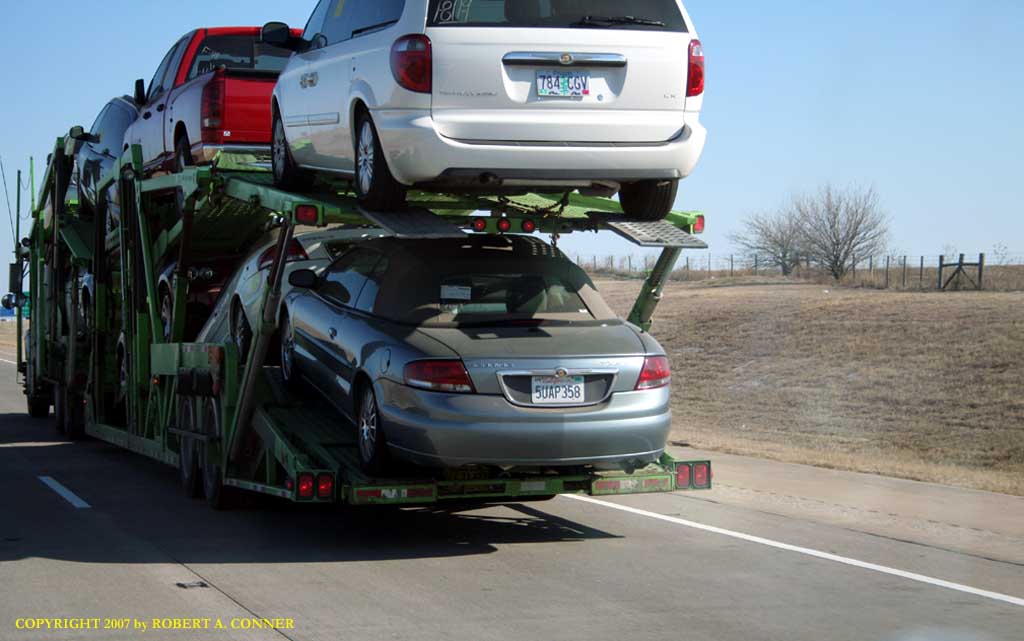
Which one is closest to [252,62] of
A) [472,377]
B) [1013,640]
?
[472,377]

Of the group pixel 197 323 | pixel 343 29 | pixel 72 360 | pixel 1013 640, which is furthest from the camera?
pixel 72 360

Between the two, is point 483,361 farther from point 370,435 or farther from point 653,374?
point 653,374

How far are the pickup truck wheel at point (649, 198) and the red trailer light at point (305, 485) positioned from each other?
115 inches

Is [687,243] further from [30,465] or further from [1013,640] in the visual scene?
[30,465]

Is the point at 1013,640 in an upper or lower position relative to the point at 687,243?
lower

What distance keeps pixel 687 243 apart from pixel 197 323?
5062 mm

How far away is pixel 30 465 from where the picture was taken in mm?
14719

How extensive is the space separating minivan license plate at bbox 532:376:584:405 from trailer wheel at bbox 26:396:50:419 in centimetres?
1429

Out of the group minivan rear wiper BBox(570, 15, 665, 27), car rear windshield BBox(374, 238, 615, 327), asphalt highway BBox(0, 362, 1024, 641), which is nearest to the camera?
asphalt highway BBox(0, 362, 1024, 641)

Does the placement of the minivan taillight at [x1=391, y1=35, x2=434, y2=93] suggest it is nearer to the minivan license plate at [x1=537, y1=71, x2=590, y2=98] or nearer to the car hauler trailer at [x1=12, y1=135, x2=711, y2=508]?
the minivan license plate at [x1=537, y1=71, x2=590, y2=98]

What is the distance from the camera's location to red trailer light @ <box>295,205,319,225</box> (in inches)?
357

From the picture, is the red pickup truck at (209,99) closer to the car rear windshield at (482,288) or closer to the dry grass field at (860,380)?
the car rear windshield at (482,288)

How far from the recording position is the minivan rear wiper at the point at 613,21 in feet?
28.8

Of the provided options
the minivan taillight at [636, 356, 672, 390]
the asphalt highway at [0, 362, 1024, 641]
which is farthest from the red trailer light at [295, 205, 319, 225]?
the minivan taillight at [636, 356, 672, 390]
